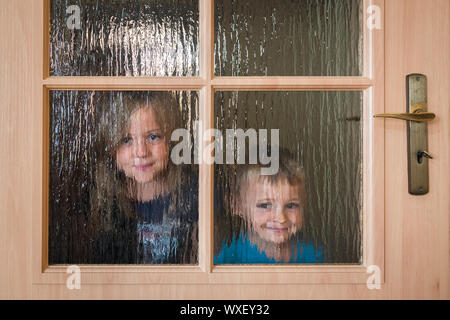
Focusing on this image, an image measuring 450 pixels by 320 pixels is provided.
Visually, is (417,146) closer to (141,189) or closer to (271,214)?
(271,214)

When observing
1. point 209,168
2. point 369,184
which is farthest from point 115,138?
point 369,184

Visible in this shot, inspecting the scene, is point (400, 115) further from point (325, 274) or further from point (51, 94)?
point (51, 94)

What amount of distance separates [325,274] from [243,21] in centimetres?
65

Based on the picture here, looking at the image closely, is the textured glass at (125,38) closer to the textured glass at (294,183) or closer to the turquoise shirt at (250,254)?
the textured glass at (294,183)

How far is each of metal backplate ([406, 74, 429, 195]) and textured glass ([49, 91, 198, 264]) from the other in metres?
0.52

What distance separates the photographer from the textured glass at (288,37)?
910mm

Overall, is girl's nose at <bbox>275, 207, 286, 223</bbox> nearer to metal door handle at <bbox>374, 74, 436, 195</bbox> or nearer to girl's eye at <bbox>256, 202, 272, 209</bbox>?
girl's eye at <bbox>256, 202, 272, 209</bbox>

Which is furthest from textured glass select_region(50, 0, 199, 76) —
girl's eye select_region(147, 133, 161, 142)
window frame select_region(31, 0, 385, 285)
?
girl's eye select_region(147, 133, 161, 142)

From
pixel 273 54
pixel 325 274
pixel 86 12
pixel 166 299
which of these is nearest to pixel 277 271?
pixel 325 274

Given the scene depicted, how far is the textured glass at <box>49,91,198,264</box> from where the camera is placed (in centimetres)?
91

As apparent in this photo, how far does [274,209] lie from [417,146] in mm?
372

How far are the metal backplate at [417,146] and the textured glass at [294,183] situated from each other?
11 cm

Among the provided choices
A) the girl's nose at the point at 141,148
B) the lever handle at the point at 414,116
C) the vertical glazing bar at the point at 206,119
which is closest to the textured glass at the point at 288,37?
the vertical glazing bar at the point at 206,119

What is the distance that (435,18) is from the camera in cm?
89
